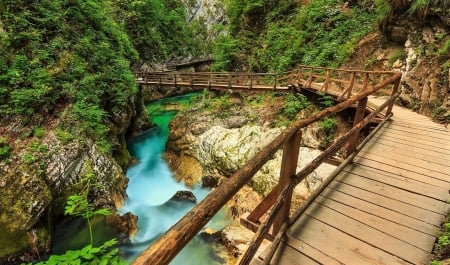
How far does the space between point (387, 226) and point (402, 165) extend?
5.98 ft

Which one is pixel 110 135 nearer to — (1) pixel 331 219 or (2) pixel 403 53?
(1) pixel 331 219

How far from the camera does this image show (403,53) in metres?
10.2

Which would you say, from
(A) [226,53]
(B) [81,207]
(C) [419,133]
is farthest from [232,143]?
(A) [226,53]

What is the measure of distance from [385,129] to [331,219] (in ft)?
13.2

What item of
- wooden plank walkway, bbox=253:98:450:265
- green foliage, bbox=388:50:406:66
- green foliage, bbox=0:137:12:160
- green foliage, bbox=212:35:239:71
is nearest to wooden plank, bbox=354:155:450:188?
wooden plank walkway, bbox=253:98:450:265

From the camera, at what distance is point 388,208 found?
314 centimetres

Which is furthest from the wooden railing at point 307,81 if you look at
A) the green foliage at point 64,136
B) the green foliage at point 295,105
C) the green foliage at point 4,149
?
the green foliage at point 4,149

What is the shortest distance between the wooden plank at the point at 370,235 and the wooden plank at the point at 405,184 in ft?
3.87

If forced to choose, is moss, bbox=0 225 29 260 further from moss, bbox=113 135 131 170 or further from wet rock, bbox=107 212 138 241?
moss, bbox=113 135 131 170

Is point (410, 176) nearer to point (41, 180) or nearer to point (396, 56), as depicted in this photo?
point (41, 180)

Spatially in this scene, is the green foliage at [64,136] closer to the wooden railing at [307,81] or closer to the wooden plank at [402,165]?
the wooden plank at [402,165]

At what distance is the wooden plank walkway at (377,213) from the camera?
245 centimetres

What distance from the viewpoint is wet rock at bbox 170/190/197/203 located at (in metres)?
9.87

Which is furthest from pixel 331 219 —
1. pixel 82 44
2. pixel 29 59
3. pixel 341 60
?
pixel 341 60
